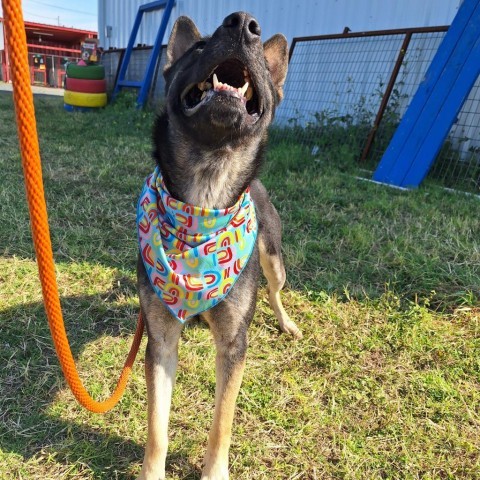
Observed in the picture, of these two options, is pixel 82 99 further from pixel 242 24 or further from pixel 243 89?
pixel 242 24

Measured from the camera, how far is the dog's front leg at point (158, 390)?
1931 millimetres

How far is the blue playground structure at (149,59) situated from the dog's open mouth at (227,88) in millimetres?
10175

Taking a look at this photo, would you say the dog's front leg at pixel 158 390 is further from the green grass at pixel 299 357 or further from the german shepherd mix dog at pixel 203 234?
the green grass at pixel 299 357

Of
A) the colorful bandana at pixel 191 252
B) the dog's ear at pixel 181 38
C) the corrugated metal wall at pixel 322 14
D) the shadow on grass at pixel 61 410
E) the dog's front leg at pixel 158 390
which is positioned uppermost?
the corrugated metal wall at pixel 322 14

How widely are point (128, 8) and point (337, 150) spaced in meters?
12.3

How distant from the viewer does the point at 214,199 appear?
212 centimetres

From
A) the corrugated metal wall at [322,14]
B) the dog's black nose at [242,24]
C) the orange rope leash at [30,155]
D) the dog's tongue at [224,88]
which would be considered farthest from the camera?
the corrugated metal wall at [322,14]

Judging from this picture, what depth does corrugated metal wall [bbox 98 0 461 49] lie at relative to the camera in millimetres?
7047

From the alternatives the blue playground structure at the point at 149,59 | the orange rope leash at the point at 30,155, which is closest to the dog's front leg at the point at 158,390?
the orange rope leash at the point at 30,155

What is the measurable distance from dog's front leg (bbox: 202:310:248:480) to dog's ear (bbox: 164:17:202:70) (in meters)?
1.43

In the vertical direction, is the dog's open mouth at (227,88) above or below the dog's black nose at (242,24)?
below

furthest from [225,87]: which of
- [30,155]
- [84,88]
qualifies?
[84,88]

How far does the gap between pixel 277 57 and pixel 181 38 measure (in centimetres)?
53

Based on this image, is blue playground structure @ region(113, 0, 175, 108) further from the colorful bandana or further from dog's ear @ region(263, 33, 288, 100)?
the colorful bandana
